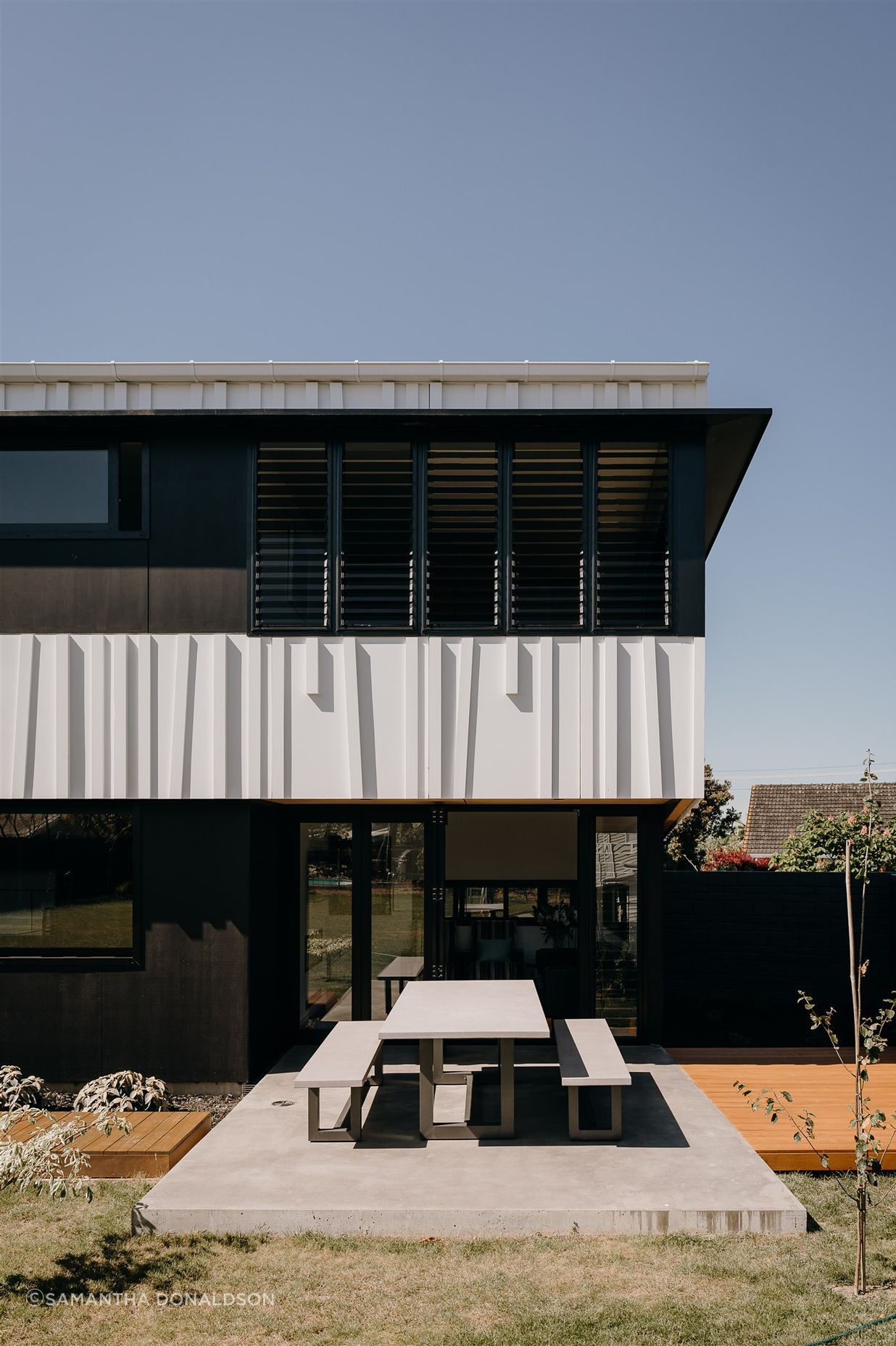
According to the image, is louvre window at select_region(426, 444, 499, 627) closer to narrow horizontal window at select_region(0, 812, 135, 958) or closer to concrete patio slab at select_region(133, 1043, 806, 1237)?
narrow horizontal window at select_region(0, 812, 135, 958)

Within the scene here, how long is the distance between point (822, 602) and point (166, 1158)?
3095 cm

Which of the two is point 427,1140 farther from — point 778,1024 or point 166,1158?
point 778,1024

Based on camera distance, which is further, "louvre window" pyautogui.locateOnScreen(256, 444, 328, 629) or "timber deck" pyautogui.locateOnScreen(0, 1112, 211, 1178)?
"louvre window" pyautogui.locateOnScreen(256, 444, 328, 629)

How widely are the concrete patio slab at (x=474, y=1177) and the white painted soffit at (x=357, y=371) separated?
5.70 m

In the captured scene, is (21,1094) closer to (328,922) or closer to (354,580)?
(328,922)

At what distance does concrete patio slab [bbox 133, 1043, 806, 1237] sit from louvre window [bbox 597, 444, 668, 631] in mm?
3818

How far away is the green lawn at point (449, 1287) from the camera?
404cm

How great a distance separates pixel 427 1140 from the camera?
247 inches

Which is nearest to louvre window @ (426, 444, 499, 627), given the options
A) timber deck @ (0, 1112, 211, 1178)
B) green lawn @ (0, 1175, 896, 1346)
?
timber deck @ (0, 1112, 211, 1178)

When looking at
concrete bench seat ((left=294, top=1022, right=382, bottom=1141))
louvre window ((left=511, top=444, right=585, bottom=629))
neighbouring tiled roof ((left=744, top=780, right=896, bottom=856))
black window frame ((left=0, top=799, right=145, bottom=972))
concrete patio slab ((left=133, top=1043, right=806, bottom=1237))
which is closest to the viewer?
concrete patio slab ((left=133, top=1043, right=806, bottom=1237))

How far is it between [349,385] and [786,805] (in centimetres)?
3504

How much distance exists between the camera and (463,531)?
798 centimetres

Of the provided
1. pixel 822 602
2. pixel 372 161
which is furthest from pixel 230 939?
pixel 822 602

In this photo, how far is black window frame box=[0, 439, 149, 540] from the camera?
7859mm
